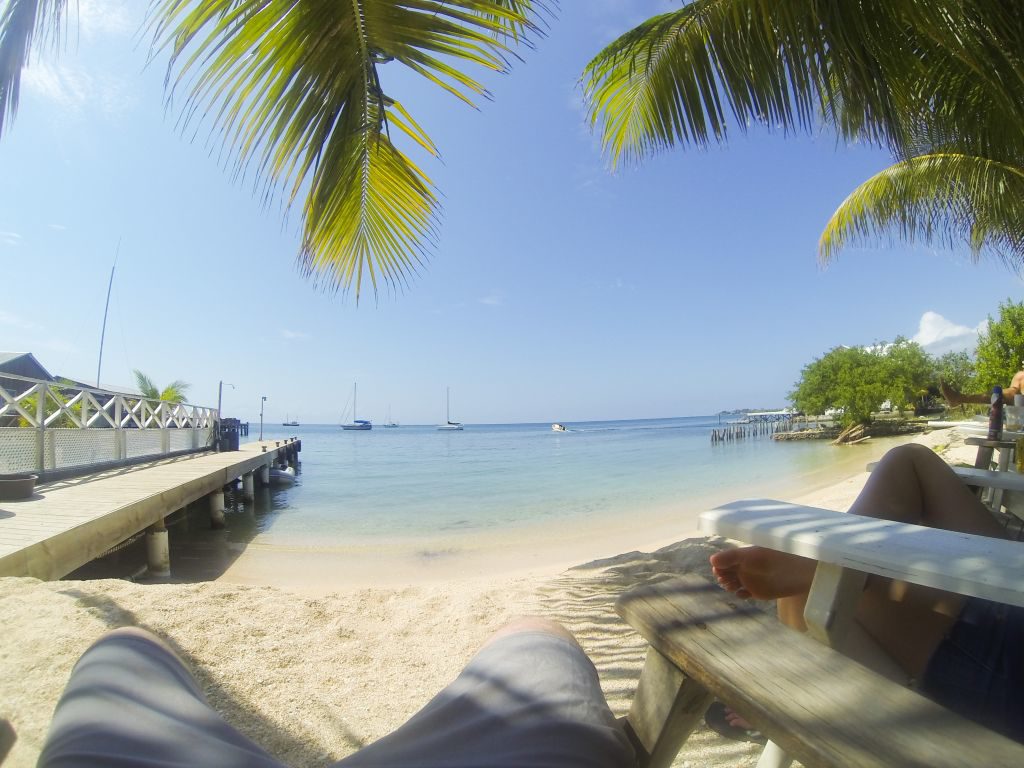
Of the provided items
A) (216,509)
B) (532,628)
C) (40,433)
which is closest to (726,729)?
(532,628)

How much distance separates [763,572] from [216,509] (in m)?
11.1

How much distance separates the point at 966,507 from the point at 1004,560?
739mm

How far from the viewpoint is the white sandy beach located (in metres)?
1.99

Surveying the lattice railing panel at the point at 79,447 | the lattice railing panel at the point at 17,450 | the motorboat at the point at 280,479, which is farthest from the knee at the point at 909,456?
the motorboat at the point at 280,479

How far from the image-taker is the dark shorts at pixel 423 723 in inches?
27.5

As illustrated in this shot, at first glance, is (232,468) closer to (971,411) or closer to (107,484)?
(107,484)

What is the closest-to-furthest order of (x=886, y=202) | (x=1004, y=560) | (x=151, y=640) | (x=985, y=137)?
1. (x=1004, y=560)
2. (x=151, y=640)
3. (x=985, y=137)
4. (x=886, y=202)

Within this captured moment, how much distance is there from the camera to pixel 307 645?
9.32 ft

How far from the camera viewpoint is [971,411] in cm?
2398

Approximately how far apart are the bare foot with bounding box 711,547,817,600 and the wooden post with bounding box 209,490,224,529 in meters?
10.8

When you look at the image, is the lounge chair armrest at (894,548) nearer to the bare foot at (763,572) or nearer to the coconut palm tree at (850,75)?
the bare foot at (763,572)

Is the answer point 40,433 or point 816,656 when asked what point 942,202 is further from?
point 40,433

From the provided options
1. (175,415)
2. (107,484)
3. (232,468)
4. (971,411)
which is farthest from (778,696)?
(971,411)

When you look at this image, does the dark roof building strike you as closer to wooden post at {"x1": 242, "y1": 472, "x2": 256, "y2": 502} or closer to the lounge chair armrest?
wooden post at {"x1": 242, "y1": 472, "x2": 256, "y2": 502}
